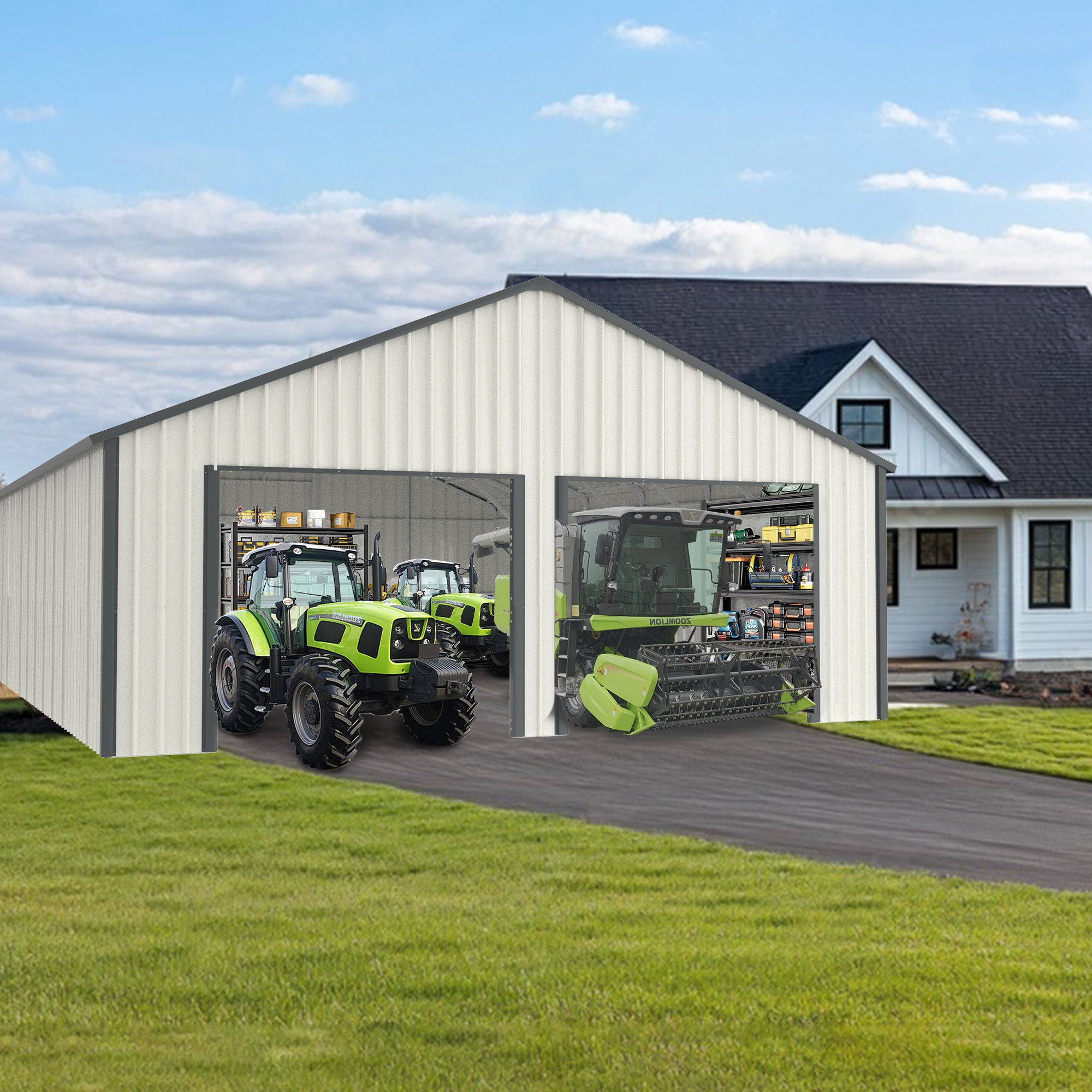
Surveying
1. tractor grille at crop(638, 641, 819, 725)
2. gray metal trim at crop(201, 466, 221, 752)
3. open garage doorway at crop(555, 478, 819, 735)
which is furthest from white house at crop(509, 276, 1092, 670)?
gray metal trim at crop(201, 466, 221, 752)

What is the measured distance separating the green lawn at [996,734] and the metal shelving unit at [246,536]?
369 inches

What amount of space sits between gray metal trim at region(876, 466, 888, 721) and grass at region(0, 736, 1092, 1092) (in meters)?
7.74

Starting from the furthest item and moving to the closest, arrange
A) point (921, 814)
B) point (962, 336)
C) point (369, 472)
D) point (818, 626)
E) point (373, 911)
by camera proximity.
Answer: point (962, 336)
point (818, 626)
point (369, 472)
point (921, 814)
point (373, 911)

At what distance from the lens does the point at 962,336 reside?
2928cm

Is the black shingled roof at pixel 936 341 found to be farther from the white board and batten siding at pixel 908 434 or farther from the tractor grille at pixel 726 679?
the tractor grille at pixel 726 679

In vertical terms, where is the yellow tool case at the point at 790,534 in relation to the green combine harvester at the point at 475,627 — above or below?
above

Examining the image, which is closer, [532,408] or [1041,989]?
[1041,989]

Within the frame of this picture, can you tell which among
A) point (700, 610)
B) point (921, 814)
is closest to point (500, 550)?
point (700, 610)

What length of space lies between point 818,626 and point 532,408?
479 cm

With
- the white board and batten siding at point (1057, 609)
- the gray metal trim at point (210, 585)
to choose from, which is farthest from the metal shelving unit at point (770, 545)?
the gray metal trim at point (210, 585)

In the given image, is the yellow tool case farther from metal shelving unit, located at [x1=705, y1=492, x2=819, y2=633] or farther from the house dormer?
the house dormer

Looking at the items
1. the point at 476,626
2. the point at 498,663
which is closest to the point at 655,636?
the point at 476,626

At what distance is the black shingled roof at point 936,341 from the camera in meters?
26.5

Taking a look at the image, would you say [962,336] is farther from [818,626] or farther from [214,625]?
[214,625]
